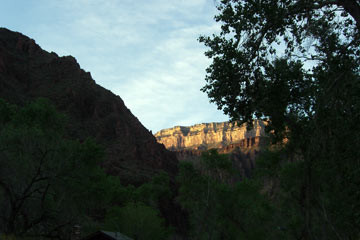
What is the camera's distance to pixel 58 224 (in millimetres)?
28719

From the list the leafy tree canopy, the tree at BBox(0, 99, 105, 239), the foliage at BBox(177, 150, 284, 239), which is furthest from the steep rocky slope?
the leafy tree canopy

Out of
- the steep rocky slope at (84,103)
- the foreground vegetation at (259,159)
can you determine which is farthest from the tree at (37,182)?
the steep rocky slope at (84,103)

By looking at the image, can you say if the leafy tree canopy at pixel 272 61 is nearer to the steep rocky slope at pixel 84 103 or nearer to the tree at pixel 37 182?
the tree at pixel 37 182

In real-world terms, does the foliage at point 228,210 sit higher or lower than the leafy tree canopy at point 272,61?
lower

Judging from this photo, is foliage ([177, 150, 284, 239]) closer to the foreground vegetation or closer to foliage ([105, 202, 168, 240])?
the foreground vegetation

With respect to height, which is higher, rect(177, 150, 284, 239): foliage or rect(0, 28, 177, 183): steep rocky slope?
rect(0, 28, 177, 183): steep rocky slope

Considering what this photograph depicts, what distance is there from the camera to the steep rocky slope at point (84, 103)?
326 feet

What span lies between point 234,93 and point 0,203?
22626mm

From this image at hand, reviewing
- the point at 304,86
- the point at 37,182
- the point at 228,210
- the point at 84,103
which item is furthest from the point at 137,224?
the point at 84,103

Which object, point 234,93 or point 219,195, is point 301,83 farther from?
point 219,195

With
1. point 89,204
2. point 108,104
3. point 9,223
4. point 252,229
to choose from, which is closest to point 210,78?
point 9,223

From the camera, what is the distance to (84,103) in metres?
110

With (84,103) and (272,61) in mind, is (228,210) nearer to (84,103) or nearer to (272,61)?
(272,61)

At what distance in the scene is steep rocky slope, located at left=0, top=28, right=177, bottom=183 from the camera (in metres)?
99.5
